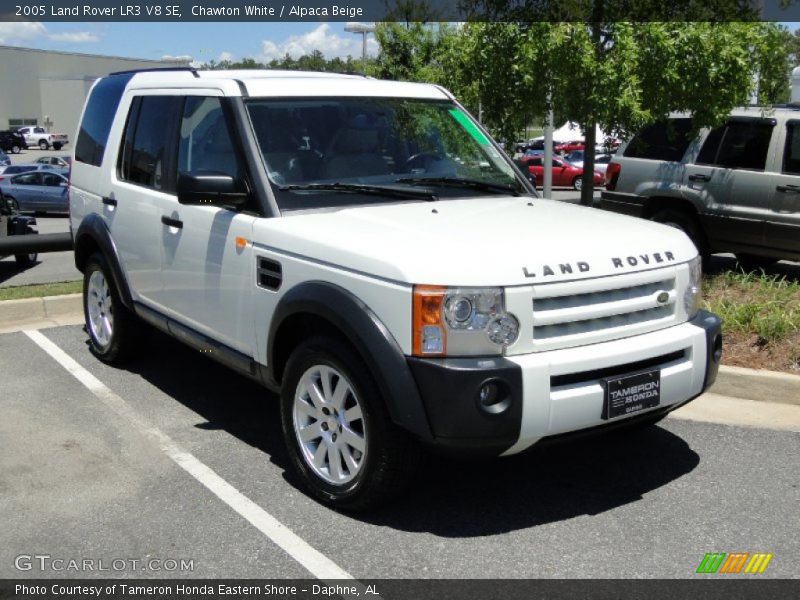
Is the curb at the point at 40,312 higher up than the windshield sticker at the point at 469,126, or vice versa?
the windshield sticker at the point at 469,126

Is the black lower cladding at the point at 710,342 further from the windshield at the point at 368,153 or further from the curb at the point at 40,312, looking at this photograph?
the curb at the point at 40,312

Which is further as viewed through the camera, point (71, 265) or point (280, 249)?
point (71, 265)

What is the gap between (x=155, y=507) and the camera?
4320 mm

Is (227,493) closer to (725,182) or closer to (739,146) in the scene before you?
(725,182)

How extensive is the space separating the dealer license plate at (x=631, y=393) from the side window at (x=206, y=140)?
216cm

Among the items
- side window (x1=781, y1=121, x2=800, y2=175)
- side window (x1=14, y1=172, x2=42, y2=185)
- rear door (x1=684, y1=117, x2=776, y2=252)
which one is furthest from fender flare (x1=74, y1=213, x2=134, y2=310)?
side window (x1=14, y1=172, x2=42, y2=185)

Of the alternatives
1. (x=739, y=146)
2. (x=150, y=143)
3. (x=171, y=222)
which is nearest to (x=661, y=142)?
(x=739, y=146)

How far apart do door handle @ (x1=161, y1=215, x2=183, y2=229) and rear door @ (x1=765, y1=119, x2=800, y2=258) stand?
6.46m

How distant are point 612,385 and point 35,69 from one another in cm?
9711

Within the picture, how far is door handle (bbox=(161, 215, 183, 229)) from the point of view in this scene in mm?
5234

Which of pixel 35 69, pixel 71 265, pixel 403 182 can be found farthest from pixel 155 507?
pixel 35 69

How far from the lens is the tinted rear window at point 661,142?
10.1m

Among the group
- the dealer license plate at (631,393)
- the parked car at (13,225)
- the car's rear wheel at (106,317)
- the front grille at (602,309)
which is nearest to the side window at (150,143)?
the car's rear wheel at (106,317)

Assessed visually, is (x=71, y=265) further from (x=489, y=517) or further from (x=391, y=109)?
(x=489, y=517)
